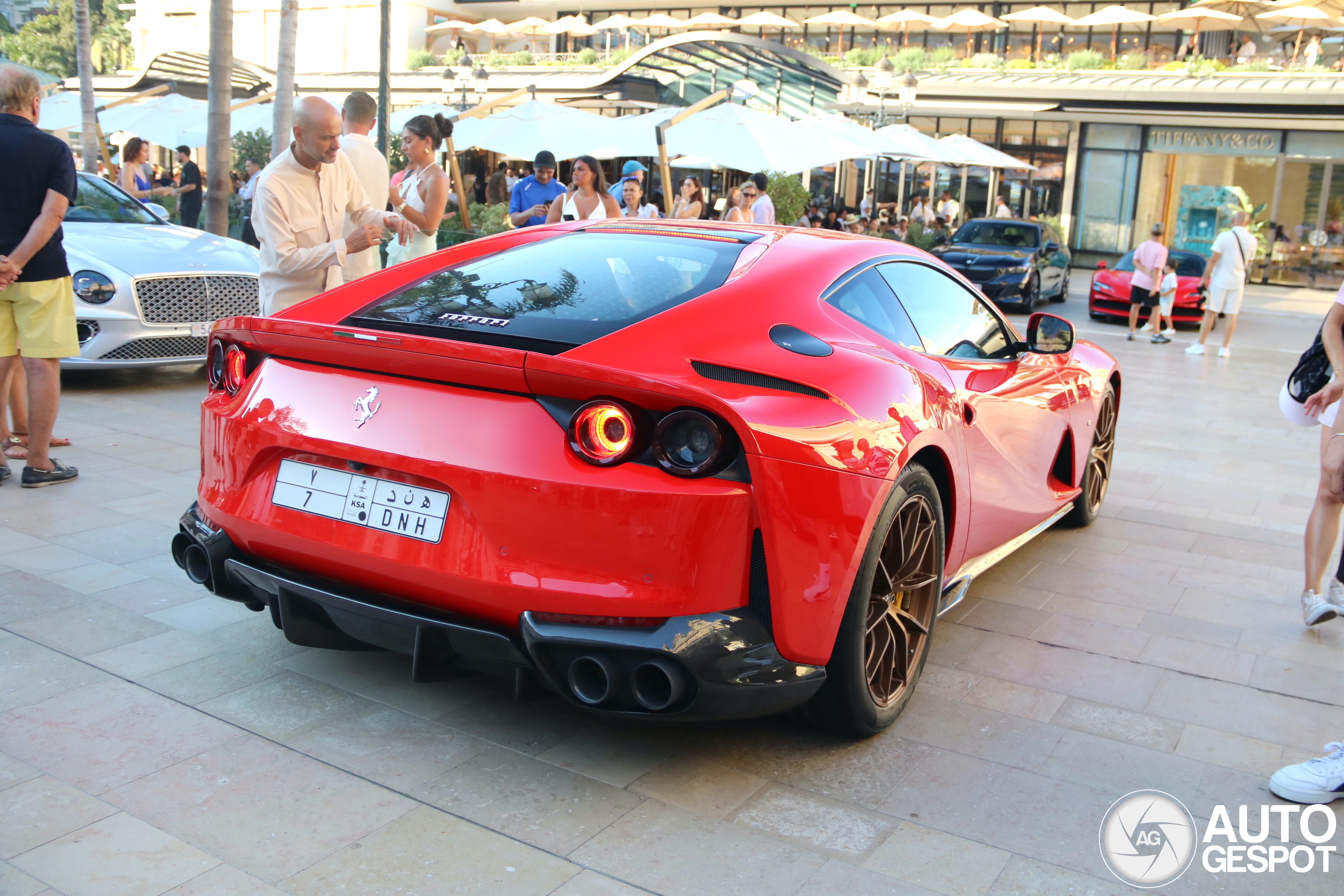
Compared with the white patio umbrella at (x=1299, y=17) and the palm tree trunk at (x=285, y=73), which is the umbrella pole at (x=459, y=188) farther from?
the white patio umbrella at (x=1299, y=17)

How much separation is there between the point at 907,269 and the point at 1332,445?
175 centimetres

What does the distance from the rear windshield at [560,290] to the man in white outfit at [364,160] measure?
253cm

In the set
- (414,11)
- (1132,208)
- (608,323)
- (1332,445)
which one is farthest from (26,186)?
(414,11)

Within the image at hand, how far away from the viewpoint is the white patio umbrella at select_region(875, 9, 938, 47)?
119 ft

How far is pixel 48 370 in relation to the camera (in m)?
5.51

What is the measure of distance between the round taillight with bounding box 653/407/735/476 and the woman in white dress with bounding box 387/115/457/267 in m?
4.49

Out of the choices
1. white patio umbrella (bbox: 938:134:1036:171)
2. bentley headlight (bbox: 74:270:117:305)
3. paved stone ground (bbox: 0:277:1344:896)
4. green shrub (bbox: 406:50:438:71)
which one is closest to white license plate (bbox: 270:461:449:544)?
paved stone ground (bbox: 0:277:1344:896)

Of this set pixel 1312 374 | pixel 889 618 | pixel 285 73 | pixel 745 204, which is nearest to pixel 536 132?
pixel 285 73

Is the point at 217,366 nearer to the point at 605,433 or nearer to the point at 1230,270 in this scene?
the point at 605,433

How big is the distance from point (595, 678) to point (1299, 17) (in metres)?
33.1

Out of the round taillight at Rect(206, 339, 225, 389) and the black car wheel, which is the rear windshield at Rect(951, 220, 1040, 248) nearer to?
the black car wheel

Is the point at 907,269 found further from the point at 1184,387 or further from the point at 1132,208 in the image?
the point at 1132,208

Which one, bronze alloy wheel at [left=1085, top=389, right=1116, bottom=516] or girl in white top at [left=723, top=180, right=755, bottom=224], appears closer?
bronze alloy wheel at [left=1085, top=389, right=1116, bottom=516]

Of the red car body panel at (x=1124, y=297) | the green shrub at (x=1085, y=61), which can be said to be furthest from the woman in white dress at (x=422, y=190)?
the green shrub at (x=1085, y=61)
